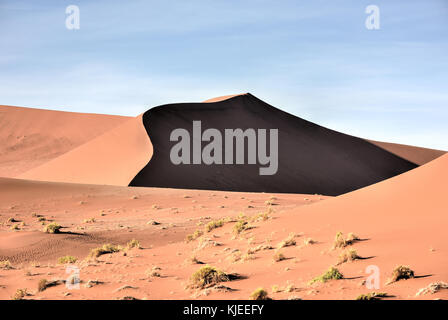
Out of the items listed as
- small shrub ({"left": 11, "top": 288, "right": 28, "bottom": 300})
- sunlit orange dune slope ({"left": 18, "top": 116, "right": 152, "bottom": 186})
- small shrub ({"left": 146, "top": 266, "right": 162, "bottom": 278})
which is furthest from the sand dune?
small shrub ({"left": 11, "top": 288, "right": 28, "bottom": 300})

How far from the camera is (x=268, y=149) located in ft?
249

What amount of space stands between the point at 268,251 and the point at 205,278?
4.37 m

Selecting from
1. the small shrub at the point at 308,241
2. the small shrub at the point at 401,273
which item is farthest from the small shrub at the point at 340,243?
the small shrub at the point at 401,273

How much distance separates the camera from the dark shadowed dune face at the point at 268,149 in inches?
2307

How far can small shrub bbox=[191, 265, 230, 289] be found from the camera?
431 inches

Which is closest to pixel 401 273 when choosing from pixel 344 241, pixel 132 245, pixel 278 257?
pixel 344 241

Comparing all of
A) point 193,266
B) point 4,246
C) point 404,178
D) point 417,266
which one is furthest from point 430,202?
point 4,246

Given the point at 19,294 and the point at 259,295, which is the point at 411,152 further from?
the point at 19,294

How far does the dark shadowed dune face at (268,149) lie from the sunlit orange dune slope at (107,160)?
5.59ft

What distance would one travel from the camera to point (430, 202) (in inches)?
606

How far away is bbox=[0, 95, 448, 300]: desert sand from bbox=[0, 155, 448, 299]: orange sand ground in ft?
0.11

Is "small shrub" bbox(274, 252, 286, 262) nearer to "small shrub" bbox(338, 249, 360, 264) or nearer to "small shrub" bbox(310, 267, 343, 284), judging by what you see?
"small shrub" bbox(338, 249, 360, 264)

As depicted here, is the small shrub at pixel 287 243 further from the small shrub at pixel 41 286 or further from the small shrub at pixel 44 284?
the small shrub at pixel 41 286

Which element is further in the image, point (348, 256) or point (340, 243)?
point (340, 243)
